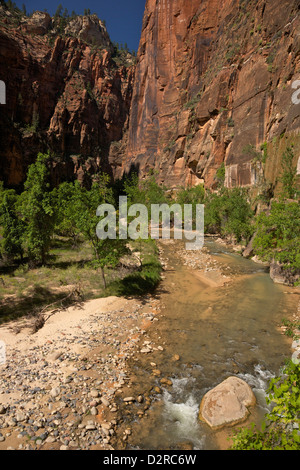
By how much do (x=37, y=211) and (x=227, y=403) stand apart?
14.4 metres

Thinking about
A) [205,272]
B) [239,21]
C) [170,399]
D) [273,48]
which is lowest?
[170,399]

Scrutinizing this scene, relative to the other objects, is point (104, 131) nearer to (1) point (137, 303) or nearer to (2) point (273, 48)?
(2) point (273, 48)

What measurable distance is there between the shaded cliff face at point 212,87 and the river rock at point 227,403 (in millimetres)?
22229

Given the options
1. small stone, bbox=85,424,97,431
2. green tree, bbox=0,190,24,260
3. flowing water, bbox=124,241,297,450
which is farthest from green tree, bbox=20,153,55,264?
small stone, bbox=85,424,97,431

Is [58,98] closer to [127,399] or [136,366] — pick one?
[136,366]

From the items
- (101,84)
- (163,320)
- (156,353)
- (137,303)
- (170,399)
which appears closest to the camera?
(170,399)

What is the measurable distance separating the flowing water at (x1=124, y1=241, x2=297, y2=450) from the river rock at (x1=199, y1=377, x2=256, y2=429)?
189 mm

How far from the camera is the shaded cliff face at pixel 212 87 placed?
28.4m

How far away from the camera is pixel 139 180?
67.1m

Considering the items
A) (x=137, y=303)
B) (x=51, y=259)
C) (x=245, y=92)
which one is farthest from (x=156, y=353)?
(x=245, y=92)

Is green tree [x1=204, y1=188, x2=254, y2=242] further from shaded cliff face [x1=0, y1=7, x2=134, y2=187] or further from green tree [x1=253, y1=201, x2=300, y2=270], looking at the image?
shaded cliff face [x1=0, y1=7, x2=134, y2=187]

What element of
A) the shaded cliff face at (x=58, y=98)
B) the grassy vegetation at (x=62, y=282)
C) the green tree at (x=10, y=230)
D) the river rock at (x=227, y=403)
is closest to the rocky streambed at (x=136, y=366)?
the river rock at (x=227, y=403)

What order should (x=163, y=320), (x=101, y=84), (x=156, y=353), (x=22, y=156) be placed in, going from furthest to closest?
1. (x=101, y=84)
2. (x=22, y=156)
3. (x=163, y=320)
4. (x=156, y=353)

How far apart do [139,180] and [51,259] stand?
5170 centimetres
